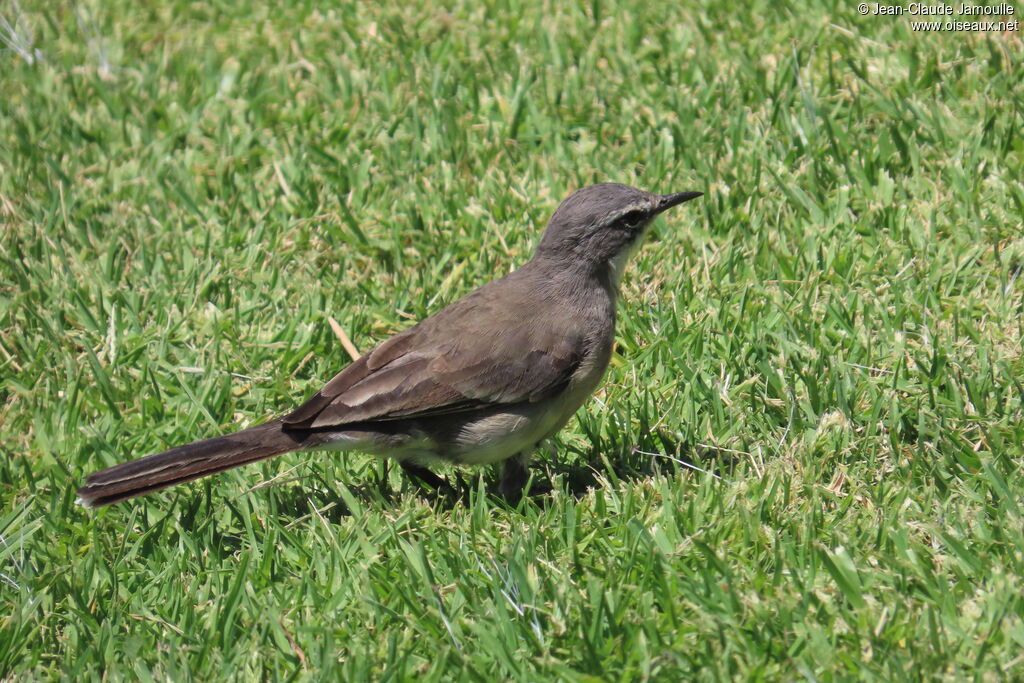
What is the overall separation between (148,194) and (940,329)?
4.91 metres

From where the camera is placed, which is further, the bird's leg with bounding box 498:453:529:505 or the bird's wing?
the bird's leg with bounding box 498:453:529:505

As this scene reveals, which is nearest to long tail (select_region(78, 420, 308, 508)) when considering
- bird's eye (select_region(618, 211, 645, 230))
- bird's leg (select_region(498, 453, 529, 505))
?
bird's leg (select_region(498, 453, 529, 505))

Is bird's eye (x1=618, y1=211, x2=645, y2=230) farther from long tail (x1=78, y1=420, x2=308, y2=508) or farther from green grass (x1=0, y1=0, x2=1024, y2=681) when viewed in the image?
long tail (x1=78, y1=420, x2=308, y2=508)

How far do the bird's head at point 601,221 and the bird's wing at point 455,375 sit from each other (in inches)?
16.2

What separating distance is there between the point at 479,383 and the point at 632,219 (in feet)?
3.57

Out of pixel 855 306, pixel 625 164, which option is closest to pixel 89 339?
pixel 625 164

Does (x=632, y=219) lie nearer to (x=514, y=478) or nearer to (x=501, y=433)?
(x=501, y=433)

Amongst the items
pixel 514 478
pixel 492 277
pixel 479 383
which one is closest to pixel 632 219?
pixel 479 383

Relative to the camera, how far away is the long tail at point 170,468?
520 centimetres

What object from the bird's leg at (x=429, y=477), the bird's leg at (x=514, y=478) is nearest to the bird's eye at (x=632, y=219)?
the bird's leg at (x=514, y=478)

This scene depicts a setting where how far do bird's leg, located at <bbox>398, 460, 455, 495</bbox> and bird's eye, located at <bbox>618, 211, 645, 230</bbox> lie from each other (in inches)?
57.9

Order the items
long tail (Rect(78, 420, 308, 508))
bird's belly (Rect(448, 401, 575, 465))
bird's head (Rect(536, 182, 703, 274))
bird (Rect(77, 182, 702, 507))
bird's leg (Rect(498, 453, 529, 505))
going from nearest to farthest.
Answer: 1. long tail (Rect(78, 420, 308, 508))
2. bird (Rect(77, 182, 702, 507))
3. bird's belly (Rect(448, 401, 575, 465))
4. bird's leg (Rect(498, 453, 529, 505))
5. bird's head (Rect(536, 182, 703, 274))

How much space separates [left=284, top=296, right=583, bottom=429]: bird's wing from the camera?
5.42 m

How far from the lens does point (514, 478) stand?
18.7 ft
